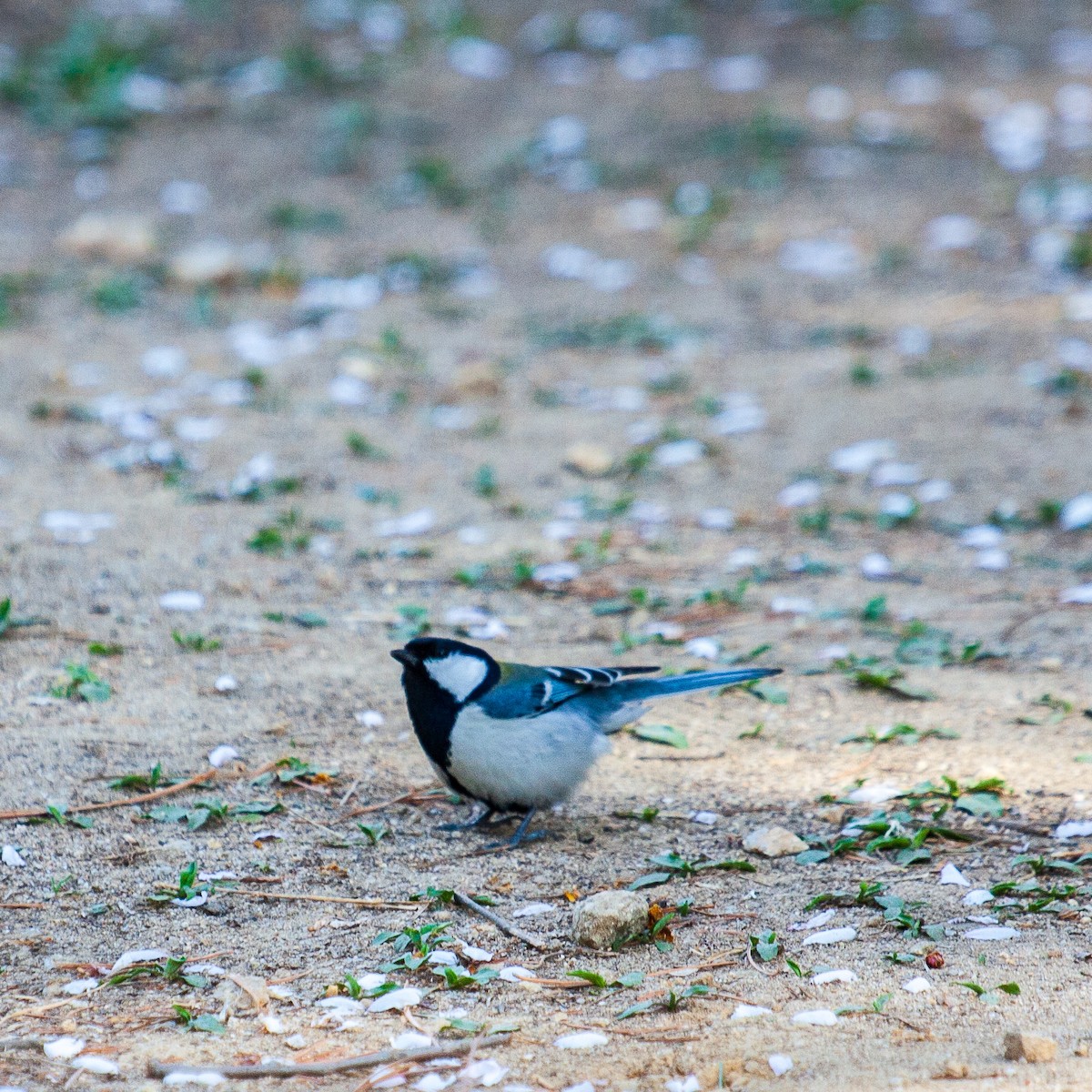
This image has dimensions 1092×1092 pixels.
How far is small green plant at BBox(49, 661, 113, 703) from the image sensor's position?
394 cm

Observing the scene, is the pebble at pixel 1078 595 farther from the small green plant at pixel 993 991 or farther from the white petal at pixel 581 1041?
the white petal at pixel 581 1041

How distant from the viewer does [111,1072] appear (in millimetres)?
2467

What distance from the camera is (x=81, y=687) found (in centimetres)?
398

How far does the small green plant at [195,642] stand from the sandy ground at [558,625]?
6 centimetres

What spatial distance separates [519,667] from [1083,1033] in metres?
1.49

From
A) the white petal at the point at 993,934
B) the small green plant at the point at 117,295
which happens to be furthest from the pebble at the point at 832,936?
the small green plant at the point at 117,295

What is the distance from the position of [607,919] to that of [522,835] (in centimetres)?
59

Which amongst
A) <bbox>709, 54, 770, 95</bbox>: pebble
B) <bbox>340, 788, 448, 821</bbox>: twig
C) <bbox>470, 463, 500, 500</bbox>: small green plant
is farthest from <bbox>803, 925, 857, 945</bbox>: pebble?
<bbox>709, 54, 770, 95</bbox>: pebble

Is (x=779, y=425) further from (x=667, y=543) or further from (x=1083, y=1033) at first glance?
(x=1083, y=1033)

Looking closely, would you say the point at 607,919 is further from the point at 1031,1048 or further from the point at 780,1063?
the point at 1031,1048

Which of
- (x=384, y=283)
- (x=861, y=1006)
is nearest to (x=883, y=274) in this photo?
(x=384, y=283)

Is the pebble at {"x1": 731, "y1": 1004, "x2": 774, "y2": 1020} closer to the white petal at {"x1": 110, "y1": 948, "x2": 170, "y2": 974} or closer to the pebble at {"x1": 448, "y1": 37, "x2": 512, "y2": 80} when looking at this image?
the white petal at {"x1": 110, "y1": 948, "x2": 170, "y2": 974}

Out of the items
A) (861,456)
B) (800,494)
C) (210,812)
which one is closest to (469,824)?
(210,812)

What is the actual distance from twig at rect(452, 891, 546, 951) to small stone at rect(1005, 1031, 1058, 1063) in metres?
0.92
